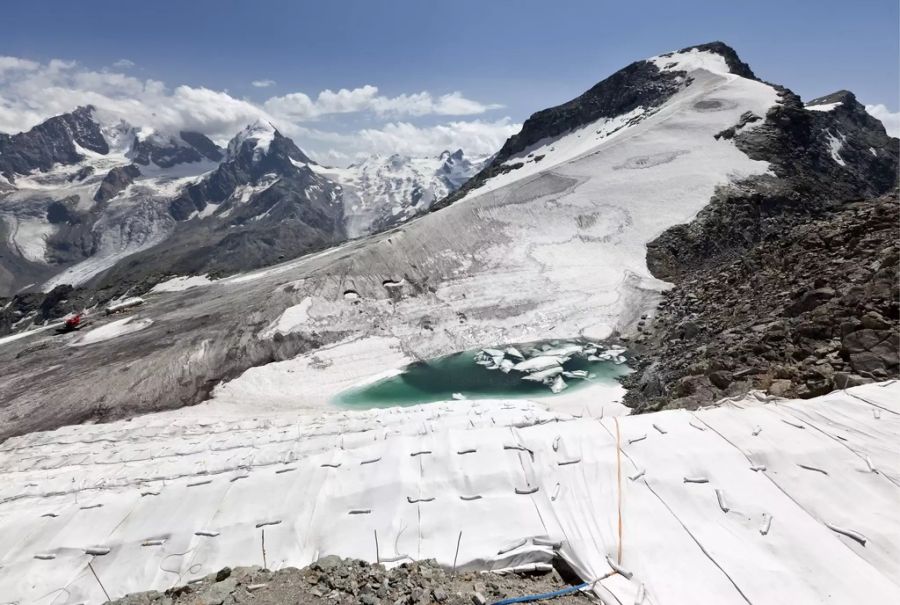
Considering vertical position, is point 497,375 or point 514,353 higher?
point 514,353

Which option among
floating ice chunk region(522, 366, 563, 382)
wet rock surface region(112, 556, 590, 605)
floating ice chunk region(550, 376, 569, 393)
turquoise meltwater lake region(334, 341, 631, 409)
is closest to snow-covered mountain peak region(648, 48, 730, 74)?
turquoise meltwater lake region(334, 341, 631, 409)

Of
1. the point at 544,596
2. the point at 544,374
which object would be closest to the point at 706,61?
the point at 544,374

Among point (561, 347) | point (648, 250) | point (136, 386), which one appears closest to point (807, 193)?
point (648, 250)

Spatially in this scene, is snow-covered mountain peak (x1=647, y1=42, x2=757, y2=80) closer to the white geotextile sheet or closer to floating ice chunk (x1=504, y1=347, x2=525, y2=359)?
floating ice chunk (x1=504, y1=347, x2=525, y2=359)

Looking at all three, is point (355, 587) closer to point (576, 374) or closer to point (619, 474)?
point (619, 474)

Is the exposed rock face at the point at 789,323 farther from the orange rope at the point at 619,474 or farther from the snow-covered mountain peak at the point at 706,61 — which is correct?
the snow-covered mountain peak at the point at 706,61

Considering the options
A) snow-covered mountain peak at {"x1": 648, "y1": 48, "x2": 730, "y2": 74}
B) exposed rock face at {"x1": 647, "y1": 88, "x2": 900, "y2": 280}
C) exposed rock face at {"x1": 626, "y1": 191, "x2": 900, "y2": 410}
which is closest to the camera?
exposed rock face at {"x1": 626, "y1": 191, "x2": 900, "y2": 410}
